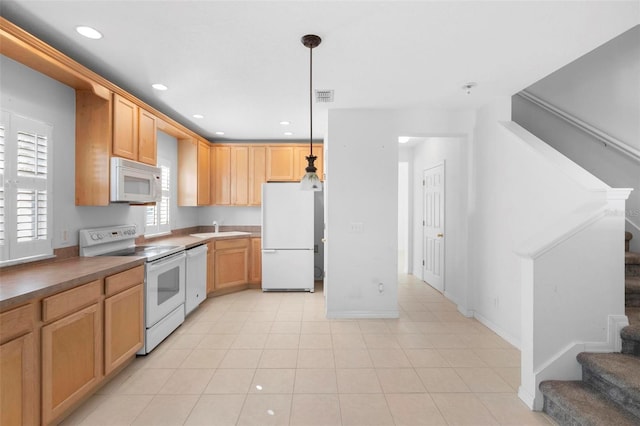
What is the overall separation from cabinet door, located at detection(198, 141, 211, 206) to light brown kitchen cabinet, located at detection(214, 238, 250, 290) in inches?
32.1

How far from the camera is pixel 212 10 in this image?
6.24 ft

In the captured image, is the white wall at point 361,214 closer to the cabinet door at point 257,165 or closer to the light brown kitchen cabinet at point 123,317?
the cabinet door at point 257,165

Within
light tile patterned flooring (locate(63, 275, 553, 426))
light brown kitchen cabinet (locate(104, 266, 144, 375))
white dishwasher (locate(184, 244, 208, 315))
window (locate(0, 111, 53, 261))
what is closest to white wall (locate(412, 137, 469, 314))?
light tile patterned flooring (locate(63, 275, 553, 426))

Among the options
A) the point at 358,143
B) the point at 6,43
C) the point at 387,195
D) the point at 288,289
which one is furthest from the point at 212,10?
the point at 288,289

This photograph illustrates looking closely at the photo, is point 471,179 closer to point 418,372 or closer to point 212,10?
point 418,372

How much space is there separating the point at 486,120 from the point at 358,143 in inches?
56.4

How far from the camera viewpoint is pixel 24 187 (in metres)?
2.29

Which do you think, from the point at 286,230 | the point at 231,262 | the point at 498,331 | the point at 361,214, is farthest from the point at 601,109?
the point at 231,262

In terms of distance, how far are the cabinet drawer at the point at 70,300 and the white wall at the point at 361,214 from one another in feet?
7.61

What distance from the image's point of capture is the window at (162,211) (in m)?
4.15

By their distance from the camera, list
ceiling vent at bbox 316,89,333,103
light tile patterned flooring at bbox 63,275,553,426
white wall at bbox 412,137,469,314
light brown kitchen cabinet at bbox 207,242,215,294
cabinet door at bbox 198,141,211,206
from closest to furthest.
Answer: light tile patterned flooring at bbox 63,275,553,426 → ceiling vent at bbox 316,89,333,103 → white wall at bbox 412,137,469,314 → light brown kitchen cabinet at bbox 207,242,215,294 → cabinet door at bbox 198,141,211,206

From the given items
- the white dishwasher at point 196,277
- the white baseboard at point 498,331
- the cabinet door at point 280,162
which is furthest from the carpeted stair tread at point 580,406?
the cabinet door at point 280,162

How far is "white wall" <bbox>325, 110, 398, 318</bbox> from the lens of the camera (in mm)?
3732

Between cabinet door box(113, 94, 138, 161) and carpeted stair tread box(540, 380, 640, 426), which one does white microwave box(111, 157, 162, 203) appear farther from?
carpeted stair tread box(540, 380, 640, 426)
